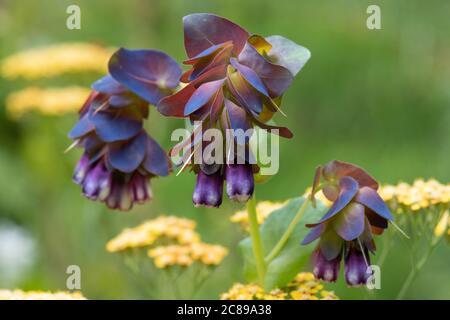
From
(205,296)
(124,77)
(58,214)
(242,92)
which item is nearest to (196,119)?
(242,92)

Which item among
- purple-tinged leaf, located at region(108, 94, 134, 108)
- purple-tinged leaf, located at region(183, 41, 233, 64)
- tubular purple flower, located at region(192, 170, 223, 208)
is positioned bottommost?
tubular purple flower, located at region(192, 170, 223, 208)

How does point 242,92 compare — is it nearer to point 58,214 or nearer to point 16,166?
point 58,214

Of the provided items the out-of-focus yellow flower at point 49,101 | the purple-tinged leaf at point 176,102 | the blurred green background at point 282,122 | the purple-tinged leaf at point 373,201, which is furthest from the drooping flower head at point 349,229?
the out-of-focus yellow flower at point 49,101

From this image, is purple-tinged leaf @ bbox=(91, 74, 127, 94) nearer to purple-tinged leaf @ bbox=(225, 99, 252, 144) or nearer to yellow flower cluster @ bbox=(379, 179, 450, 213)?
purple-tinged leaf @ bbox=(225, 99, 252, 144)

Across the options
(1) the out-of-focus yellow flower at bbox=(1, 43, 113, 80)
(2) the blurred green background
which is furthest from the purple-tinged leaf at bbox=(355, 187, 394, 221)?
(1) the out-of-focus yellow flower at bbox=(1, 43, 113, 80)

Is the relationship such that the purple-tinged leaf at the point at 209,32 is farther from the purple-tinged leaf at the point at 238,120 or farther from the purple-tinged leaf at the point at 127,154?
the purple-tinged leaf at the point at 127,154
